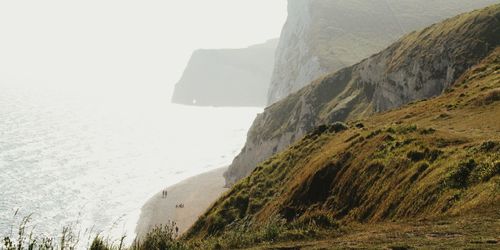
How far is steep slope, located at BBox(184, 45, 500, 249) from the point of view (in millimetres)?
15797

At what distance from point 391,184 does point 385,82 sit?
2093 inches

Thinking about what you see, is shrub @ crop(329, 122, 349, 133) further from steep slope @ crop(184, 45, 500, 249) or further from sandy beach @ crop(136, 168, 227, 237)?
sandy beach @ crop(136, 168, 227, 237)

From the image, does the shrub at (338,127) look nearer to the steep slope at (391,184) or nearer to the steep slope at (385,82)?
the steep slope at (391,184)

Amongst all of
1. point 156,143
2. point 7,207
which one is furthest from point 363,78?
point 156,143

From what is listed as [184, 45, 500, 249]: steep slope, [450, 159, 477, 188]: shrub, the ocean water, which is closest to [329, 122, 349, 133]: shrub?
[184, 45, 500, 249]: steep slope

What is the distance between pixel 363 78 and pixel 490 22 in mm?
28538

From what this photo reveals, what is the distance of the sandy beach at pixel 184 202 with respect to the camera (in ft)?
258

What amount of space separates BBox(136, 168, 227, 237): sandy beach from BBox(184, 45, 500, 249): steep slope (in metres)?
34.5

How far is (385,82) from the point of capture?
72.9 metres

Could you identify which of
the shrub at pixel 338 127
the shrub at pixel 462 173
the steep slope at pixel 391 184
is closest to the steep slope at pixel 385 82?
the steep slope at pixel 391 184

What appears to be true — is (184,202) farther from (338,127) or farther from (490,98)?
(490,98)

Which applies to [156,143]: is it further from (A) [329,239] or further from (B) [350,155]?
(A) [329,239]

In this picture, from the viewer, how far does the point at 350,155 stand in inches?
1185

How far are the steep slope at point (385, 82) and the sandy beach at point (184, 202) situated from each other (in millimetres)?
6243
